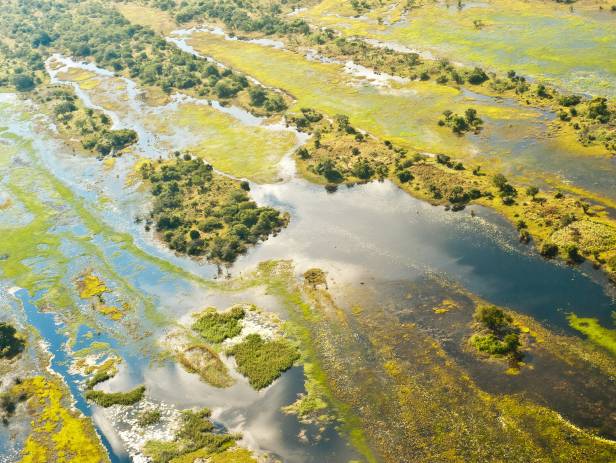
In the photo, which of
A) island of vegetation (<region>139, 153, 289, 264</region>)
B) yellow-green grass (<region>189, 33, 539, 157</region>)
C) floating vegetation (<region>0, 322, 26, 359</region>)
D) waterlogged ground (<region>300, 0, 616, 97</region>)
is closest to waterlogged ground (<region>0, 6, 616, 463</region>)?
yellow-green grass (<region>189, 33, 539, 157</region>)

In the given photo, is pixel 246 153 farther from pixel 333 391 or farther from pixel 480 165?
pixel 333 391

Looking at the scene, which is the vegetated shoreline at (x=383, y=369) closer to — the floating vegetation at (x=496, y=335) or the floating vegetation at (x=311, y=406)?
the floating vegetation at (x=311, y=406)

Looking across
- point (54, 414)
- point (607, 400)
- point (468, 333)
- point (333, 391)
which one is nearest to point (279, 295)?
point (333, 391)

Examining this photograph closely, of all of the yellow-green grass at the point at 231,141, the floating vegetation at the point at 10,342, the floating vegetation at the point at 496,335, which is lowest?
the floating vegetation at the point at 10,342

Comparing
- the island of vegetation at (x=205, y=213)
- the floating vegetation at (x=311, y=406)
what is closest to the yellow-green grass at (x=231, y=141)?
the island of vegetation at (x=205, y=213)

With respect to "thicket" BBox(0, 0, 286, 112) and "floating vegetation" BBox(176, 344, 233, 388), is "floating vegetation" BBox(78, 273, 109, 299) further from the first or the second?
"thicket" BBox(0, 0, 286, 112)

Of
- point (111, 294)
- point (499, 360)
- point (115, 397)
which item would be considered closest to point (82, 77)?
point (111, 294)
